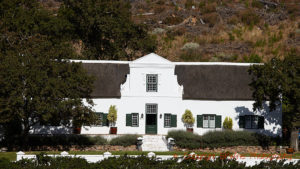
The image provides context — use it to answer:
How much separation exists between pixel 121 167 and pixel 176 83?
15.9 meters

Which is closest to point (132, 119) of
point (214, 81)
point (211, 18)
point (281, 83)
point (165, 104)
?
point (165, 104)

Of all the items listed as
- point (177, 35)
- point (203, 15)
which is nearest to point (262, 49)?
point (177, 35)

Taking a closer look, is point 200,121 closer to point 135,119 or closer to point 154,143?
point 154,143

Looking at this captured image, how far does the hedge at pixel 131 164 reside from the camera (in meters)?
20.8

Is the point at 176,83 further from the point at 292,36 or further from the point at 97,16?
the point at 292,36

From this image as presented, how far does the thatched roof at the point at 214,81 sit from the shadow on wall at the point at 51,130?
9467 mm

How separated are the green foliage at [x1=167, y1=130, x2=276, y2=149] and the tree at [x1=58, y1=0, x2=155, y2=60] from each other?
1695 cm

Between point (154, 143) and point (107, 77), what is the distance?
23.7ft

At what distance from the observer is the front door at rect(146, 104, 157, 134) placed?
35781mm

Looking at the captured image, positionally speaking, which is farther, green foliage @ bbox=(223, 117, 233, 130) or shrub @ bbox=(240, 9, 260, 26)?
shrub @ bbox=(240, 9, 260, 26)

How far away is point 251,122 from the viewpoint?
36031 millimetres

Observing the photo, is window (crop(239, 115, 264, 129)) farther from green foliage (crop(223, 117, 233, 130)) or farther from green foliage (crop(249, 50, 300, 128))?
green foliage (crop(249, 50, 300, 128))

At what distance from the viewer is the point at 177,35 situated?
70.8 m

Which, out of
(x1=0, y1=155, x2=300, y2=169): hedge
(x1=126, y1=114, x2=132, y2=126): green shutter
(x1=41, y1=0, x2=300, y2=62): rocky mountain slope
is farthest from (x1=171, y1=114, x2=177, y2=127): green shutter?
(x1=41, y1=0, x2=300, y2=62): rocky mountain slope
